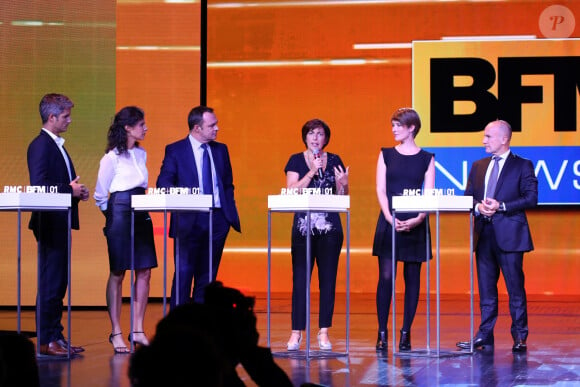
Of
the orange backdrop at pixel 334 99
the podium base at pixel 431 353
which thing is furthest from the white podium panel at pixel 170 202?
the orange backdrop at pixel 334 99

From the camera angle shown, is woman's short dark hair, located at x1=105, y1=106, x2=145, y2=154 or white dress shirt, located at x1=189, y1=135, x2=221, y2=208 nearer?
woman's short dark hair, located at x1=105, y1=106, x2=145, y2=154

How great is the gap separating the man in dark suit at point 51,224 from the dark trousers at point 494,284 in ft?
8.31

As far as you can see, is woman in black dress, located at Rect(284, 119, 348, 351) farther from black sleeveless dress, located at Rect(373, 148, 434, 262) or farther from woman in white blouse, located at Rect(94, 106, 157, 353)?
woman in white blouse, located at Rect(94, 106, 157, 353)

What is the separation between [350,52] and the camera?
9703 mm

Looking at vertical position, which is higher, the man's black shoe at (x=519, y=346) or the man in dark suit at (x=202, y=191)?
the man in dark suit at (x=202, y=191)

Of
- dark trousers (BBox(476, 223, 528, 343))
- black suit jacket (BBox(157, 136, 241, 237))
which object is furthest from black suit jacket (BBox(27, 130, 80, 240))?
dark trousers (BBox(476, 223, 528, 343))

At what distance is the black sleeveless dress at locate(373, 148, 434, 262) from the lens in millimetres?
5570

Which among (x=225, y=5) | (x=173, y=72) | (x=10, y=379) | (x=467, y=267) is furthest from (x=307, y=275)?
(x=225, y=5)

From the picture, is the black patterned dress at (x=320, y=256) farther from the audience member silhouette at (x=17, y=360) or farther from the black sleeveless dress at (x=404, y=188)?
the audience member silhouette at (x=17, y=360)

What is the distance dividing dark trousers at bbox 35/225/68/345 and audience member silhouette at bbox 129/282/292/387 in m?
3.30

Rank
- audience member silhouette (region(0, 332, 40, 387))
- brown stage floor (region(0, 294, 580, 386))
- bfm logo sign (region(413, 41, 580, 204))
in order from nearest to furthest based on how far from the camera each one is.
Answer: audience member silhouette (region(0, 332, 40, 387))
brown stage floor (region(0, 294, 580, 386))
bfm logo sign (region(413, 41, 580, 204))

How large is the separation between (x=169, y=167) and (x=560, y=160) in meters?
4.96

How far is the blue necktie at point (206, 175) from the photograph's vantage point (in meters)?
5.65

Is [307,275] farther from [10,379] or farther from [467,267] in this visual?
[467,267]
